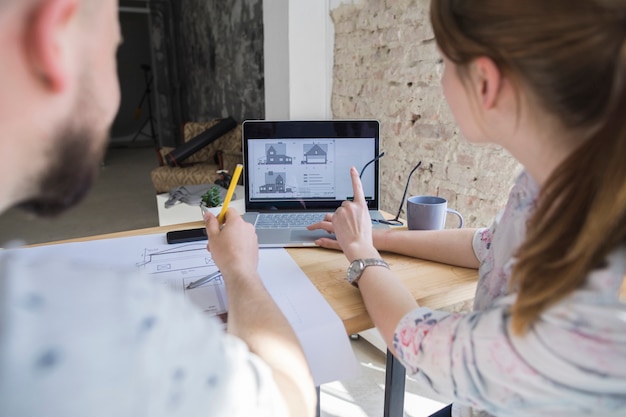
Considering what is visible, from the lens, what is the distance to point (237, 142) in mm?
3424

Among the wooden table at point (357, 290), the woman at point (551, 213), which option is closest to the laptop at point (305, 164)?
the wooden table at point (357, 290)

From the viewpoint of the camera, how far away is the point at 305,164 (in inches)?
47.5

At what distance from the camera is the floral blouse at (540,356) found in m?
0.42

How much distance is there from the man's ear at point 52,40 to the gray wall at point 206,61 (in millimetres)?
3015

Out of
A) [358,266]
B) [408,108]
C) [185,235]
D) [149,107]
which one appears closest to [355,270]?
[358,266]

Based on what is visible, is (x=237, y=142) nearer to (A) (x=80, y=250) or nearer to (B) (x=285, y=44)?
(B) (x=285, y=44)

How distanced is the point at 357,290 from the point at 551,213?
397mm

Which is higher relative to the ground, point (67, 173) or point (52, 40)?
point (52, 40)

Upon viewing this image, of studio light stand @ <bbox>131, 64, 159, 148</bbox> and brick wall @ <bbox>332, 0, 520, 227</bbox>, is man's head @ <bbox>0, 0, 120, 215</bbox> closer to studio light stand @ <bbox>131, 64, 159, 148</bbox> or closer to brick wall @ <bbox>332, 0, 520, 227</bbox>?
brick wall @ <bbox>332, 0, 520, 227</bbox>

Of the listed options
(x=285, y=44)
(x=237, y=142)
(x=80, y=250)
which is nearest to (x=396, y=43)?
(x=285, y=44)

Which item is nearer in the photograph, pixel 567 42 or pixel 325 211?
pixel 567 42

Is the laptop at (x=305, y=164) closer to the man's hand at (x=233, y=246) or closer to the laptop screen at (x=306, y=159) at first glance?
the laptop screen at (x=306, y=159)

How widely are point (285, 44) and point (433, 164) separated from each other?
29.7 inches

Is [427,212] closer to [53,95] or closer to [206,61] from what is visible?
[53,95]
